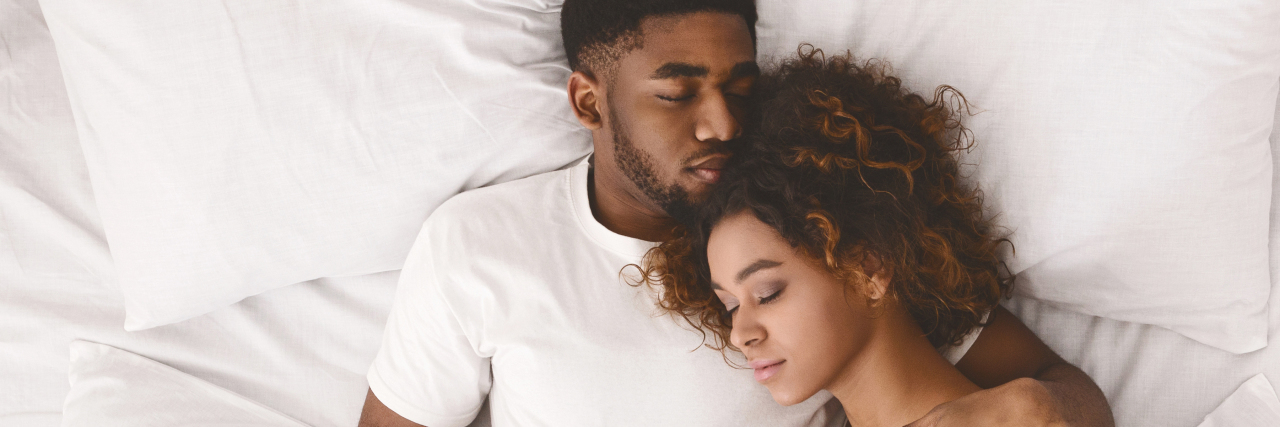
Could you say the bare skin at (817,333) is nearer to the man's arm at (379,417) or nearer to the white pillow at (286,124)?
the white pillow at (286,124)

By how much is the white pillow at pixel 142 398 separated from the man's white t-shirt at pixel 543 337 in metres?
0.35

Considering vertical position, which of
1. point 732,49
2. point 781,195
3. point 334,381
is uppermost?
point 732,49

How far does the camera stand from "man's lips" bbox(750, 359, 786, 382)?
1.25 metres

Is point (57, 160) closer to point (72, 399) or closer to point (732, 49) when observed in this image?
point (72, 399)

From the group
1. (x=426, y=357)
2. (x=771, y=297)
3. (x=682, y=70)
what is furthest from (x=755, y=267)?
(x=426, y=357)

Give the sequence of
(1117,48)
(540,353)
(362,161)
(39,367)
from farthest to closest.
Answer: (39,367) → (362,161) → (540,353) → (1117,48)

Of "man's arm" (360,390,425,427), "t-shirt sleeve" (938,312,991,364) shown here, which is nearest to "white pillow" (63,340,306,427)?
"man's arm" (360,390,425,427)

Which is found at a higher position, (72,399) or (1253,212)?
(1253,212)

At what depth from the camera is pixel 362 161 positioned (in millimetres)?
1493

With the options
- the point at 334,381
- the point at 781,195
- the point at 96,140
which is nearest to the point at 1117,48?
the point at 781,195

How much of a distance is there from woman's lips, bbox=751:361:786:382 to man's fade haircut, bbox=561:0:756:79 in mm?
610

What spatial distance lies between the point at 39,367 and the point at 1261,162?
8.01 ft

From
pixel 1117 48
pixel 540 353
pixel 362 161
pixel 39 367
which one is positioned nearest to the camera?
pixel 1117 48

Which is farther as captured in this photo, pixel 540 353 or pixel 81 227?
pixel 81 227
